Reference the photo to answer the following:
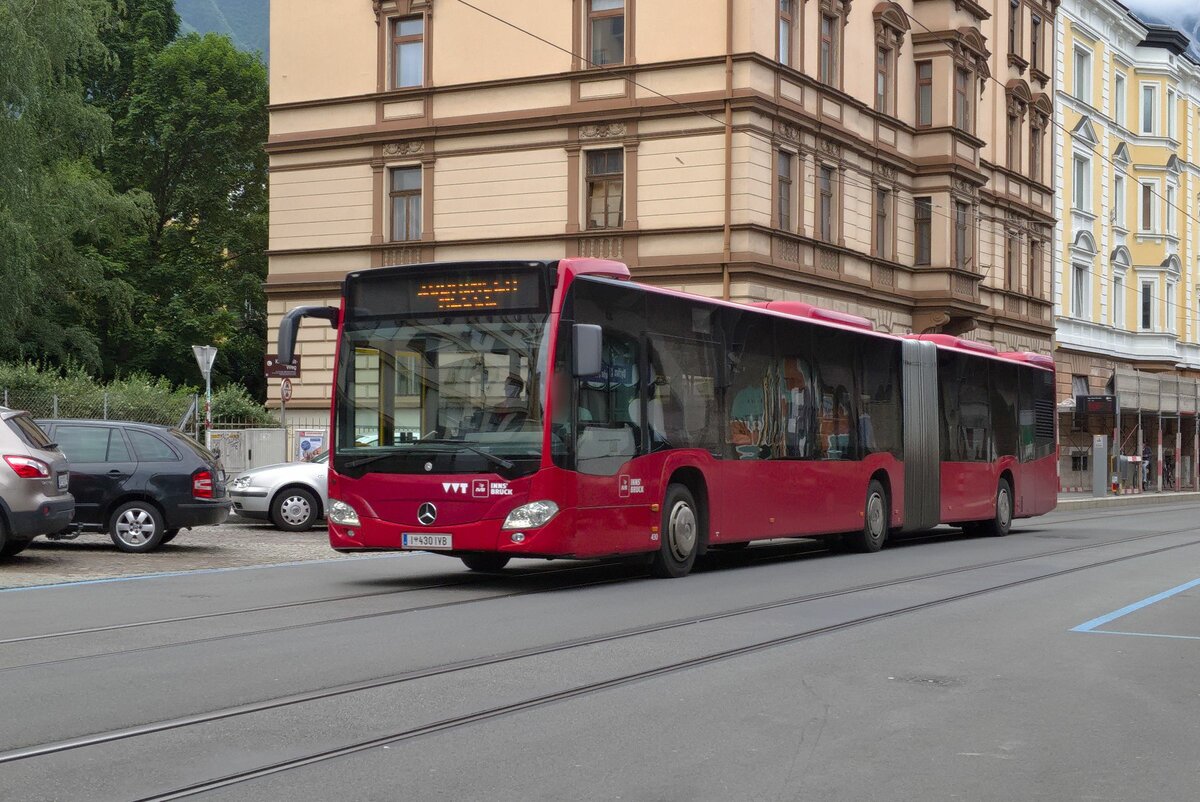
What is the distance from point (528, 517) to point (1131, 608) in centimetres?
505

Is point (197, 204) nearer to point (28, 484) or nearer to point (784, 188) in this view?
point (784, 188)

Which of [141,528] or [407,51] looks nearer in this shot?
[141,528]

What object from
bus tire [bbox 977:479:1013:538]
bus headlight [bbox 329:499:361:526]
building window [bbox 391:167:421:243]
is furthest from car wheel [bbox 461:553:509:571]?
building window [bbox 391:167:421:243]

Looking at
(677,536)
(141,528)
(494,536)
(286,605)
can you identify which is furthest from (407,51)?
(286,605)

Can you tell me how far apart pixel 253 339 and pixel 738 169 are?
84.9ft

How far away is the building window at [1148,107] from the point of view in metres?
58.0

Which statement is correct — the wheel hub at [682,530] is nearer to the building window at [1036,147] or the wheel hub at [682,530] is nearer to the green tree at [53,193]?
the green tree at [53,193]

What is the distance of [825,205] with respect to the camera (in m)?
34.7

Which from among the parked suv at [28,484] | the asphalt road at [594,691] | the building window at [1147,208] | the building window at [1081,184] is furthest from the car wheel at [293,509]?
the building window at [1147,208]

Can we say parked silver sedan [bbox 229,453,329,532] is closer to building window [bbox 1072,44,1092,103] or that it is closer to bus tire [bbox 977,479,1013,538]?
bus tire [bbox 977,479,1013,538]

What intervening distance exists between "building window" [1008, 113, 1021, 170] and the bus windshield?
35359mm

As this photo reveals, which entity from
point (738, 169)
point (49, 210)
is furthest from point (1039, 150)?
point (49, 210)

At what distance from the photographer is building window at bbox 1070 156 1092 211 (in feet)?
172

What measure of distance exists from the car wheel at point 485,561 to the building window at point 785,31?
19.1 meters
